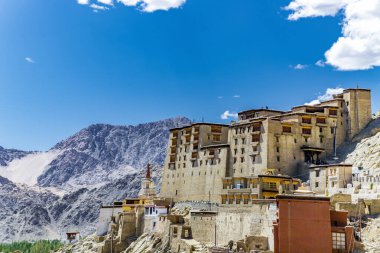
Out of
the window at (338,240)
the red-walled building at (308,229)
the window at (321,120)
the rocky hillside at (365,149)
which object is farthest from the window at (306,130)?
the window at (338,240)

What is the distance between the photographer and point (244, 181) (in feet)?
196

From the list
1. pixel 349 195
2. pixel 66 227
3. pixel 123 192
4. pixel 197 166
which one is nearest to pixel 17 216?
pixel 66 227

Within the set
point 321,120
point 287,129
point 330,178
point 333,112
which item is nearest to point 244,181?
point 287,129

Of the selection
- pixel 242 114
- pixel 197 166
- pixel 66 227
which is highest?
pixel 242 114

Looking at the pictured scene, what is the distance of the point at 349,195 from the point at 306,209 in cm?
1411

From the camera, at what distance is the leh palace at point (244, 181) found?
48000mm

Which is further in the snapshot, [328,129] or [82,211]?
[82,211]

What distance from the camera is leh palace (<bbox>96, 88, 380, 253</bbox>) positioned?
48000 mm

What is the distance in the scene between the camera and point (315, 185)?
57000 mm

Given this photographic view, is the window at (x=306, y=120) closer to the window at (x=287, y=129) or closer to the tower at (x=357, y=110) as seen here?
the window at (x=287, y=129)

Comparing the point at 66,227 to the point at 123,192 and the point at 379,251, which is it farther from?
the point at 379,251

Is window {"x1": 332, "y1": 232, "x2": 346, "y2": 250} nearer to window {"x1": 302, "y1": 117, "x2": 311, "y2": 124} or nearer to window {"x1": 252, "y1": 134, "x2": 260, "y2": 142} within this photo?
window {"x1": 252, "y1": 134, "x2": 260, "y2": 142}

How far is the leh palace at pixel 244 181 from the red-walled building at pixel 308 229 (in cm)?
242

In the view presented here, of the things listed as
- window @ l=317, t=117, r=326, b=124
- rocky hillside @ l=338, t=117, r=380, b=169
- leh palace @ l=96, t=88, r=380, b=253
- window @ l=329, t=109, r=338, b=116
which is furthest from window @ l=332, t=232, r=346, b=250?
window @ l=329, t=109, r=338, b=116
